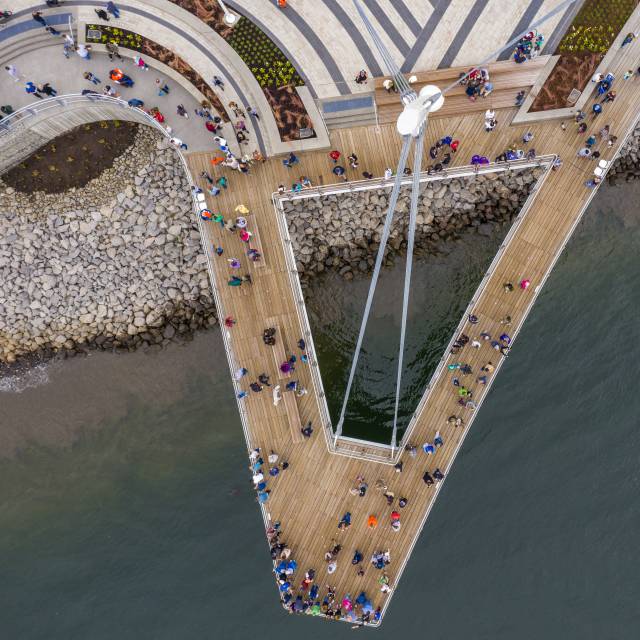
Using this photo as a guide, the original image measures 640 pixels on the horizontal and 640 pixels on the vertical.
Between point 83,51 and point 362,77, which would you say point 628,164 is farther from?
point 83,51

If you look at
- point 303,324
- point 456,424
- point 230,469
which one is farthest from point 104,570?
point 456,424

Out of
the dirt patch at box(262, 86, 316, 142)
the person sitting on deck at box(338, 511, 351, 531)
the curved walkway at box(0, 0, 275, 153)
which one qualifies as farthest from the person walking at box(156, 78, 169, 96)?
the person sitting on deck at box(338, 511, 351, 531)

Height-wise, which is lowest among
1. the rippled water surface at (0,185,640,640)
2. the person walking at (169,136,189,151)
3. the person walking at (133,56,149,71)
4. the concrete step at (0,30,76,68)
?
the rippled water surface at (0,185,640,640)

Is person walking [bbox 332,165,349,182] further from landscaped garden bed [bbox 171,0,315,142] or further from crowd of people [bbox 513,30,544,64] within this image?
crowd of people [bbox 513,30,544,64]

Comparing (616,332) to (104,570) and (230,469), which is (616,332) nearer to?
(230,469)

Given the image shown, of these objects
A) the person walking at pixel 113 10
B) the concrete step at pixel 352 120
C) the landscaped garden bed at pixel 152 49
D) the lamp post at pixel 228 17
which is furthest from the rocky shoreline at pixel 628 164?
the person walking at pixel 113 10
